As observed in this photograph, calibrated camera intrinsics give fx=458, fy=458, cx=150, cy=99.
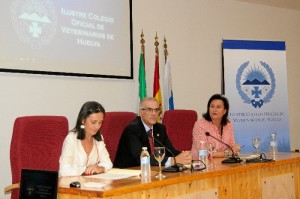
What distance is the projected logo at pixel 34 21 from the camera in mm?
4320

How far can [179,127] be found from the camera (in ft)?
15.8

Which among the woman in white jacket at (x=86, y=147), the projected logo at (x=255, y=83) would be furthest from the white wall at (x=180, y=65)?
the woman in white jacket at (x=86, y=147)

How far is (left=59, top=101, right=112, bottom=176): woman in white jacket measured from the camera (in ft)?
10.3

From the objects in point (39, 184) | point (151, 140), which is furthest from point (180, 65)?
point (39, 184)

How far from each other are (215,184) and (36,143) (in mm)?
1281

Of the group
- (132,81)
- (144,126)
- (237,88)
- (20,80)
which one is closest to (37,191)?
(144,126)

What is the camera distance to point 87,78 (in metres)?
5.00

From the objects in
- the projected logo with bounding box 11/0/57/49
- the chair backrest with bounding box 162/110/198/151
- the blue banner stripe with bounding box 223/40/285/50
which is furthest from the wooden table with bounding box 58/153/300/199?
the blue banner stripe with bounding box 223/40/285/50

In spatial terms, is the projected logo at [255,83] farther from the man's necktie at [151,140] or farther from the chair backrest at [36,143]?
the chair backrest at [36,143]

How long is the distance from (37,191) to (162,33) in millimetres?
3675

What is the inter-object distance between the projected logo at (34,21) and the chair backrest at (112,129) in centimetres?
111

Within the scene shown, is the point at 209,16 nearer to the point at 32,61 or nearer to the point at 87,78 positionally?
the point at 87,78

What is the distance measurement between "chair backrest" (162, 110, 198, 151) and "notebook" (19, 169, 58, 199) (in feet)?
7.61

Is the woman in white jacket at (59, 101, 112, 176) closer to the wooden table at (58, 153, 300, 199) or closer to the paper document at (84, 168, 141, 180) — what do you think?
the paper document at (84, 168, 141, 180)
